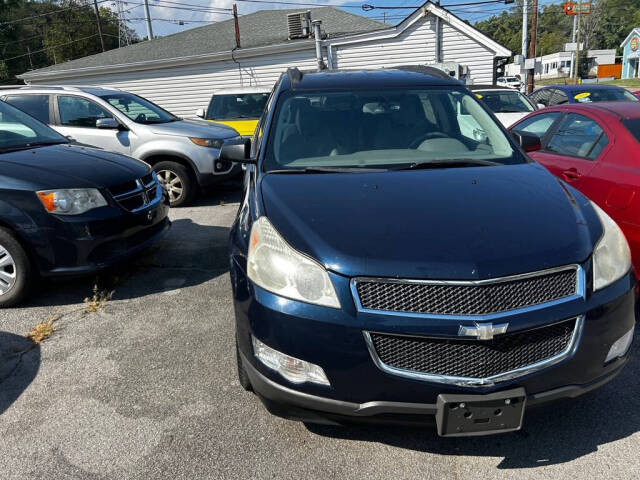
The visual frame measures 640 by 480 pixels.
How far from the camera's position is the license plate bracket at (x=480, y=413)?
193 cm

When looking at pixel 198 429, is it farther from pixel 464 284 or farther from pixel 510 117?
pixel 510 117

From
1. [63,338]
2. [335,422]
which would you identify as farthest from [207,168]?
[335,422]

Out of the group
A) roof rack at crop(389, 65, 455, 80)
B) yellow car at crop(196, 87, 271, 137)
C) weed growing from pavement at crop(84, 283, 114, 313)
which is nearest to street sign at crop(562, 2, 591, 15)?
yellow car at crop(196, 87, 271, 137)

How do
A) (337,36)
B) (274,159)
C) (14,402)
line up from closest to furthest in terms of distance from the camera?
(14,402)
(274,159)
(337,36)

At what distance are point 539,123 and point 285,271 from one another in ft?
13.4

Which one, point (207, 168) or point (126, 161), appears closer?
point (126, 161)

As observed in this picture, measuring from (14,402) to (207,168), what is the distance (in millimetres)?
5048

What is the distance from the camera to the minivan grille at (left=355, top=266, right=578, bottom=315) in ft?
6.37

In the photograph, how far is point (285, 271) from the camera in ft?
6.98

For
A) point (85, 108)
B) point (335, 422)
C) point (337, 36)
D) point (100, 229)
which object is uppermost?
point (337, 36)

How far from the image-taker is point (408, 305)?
1.95 metres

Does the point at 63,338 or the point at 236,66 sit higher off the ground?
the point at 236,66

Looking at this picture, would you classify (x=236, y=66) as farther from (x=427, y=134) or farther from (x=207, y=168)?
(x=427, y=134)

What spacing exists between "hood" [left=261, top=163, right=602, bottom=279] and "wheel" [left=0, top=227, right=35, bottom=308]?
92.2 inches
